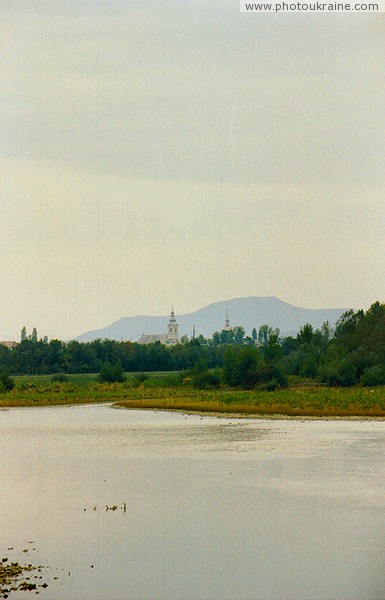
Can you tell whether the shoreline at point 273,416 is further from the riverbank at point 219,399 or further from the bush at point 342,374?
the bush at point 342,374

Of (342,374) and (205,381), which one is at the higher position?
(342,374)

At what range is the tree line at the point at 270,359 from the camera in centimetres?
8831

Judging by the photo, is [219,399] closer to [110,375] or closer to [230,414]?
[230,414]

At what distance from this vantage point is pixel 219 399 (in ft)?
242

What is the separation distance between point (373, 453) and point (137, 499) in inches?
506

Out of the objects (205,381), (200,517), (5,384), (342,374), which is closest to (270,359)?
(205,381)

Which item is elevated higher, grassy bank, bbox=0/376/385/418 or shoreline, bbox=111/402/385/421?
grassy bank, bbox=0/376/385/418

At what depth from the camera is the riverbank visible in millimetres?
62156

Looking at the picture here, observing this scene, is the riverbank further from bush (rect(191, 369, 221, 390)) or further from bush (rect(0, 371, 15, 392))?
bush (rect(191, 369, 221, 390))

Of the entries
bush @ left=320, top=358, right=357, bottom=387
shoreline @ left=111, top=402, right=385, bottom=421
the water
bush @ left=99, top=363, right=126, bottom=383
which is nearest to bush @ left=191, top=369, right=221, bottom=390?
bush @ left=320, top=358, right=357, bottom=387

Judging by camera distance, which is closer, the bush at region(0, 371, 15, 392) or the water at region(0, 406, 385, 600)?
the water at region(0, 406, 385, 600)

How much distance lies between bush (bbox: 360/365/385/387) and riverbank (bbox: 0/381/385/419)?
153 centimetres

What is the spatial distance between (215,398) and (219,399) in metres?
1.71

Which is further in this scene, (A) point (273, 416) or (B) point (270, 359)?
(B) point (270, 359)
